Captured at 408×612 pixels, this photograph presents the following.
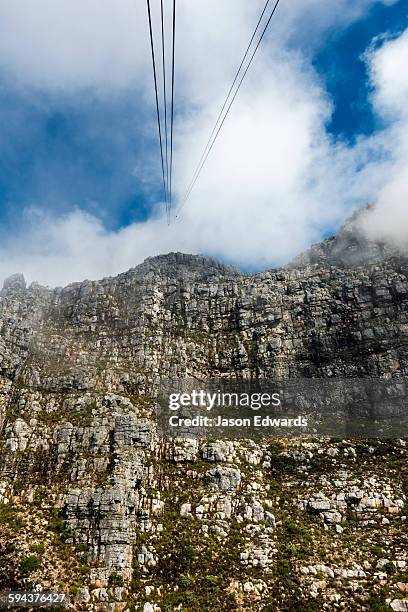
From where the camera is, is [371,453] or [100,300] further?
[100,300]

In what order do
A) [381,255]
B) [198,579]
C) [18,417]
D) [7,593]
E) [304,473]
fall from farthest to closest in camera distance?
[381,255]
[18,417]
[304,473]
[198,579]
[7,593]

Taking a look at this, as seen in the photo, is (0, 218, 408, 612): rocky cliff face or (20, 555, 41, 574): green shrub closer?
(20, 555, 41, 574): green shrub

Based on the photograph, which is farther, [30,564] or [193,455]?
[193,455]

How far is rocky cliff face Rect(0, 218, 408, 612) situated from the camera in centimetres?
4903

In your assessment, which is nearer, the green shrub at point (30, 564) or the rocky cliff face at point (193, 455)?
the green shrub at point (30, 564)

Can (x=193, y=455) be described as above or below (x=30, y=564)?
above

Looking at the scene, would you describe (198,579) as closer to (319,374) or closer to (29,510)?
(29,510)

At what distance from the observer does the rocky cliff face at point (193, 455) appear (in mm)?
49031

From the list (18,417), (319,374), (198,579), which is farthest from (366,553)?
(18,417)

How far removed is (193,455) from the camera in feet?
217

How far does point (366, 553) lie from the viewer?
167 feet

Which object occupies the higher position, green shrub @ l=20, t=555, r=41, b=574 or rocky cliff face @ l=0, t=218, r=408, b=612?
rocky cliff face @ l=0, t=218, r=408, b=612

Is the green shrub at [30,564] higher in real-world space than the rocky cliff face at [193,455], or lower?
lower

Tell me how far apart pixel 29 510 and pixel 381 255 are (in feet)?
259
